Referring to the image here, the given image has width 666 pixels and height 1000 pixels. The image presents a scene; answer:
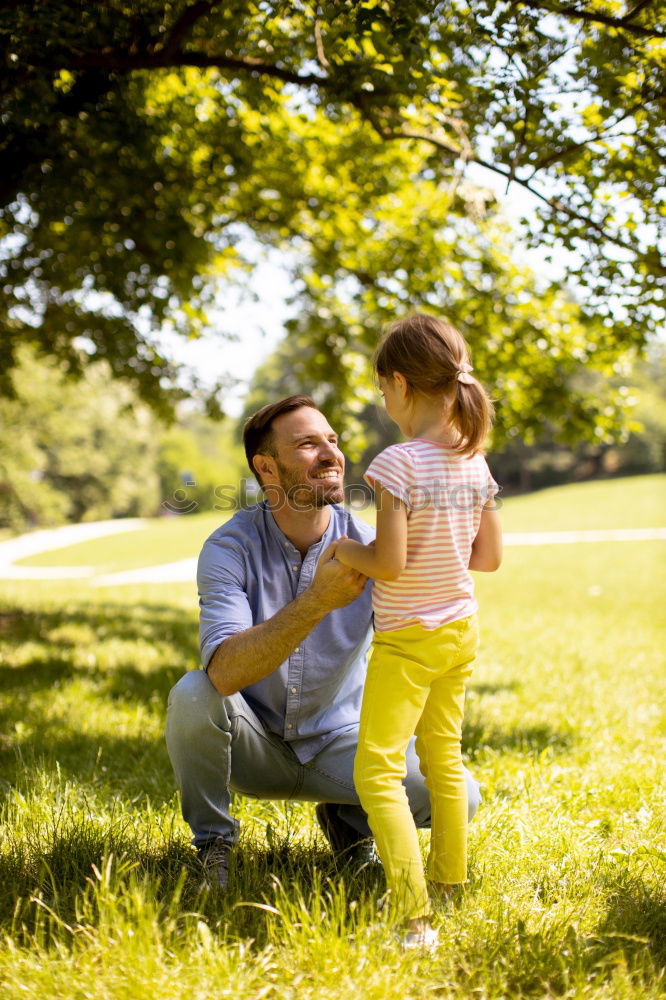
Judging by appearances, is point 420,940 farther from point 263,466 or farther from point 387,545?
point 263,466

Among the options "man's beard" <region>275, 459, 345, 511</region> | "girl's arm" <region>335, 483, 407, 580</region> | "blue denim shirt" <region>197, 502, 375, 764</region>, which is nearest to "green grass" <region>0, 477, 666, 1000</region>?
"blue denim shirt" <region>197, 502, 375, 764</region>

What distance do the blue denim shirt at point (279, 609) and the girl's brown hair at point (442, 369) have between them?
2.18ft

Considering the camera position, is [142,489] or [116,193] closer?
[116,193]

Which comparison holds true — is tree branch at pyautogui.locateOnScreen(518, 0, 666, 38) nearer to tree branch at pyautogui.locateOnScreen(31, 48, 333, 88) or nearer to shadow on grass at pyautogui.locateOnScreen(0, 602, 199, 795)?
tree branch at pyautogui.locateOnScreen(31, 48, 333, 88)

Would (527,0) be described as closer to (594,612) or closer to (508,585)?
(594,612)

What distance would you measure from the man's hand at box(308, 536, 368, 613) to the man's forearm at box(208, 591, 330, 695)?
0.02 meters

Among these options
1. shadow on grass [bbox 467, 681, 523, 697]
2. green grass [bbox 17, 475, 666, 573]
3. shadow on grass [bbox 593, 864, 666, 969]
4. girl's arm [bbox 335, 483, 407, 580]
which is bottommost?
green grass [bbox 17, 475, 666, 573]

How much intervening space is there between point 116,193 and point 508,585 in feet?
31.4

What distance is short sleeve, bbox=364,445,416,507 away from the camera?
2219 millimetres

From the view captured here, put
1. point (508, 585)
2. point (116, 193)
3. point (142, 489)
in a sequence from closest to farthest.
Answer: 1. point (116, 193)
2. point (508, 585)
3. point (142, 489)

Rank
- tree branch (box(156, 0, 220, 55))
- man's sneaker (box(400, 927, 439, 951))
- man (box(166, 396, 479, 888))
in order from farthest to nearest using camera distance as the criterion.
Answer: tree branch (box(156, 0, 220, 55)) → man (box(166, 396, 479, 888)) → man's sneaker (box(400, 927, 439, 951))

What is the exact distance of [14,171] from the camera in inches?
184

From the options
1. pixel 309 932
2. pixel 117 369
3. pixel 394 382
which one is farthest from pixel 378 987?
pixel 117 369

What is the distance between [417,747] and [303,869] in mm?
535
